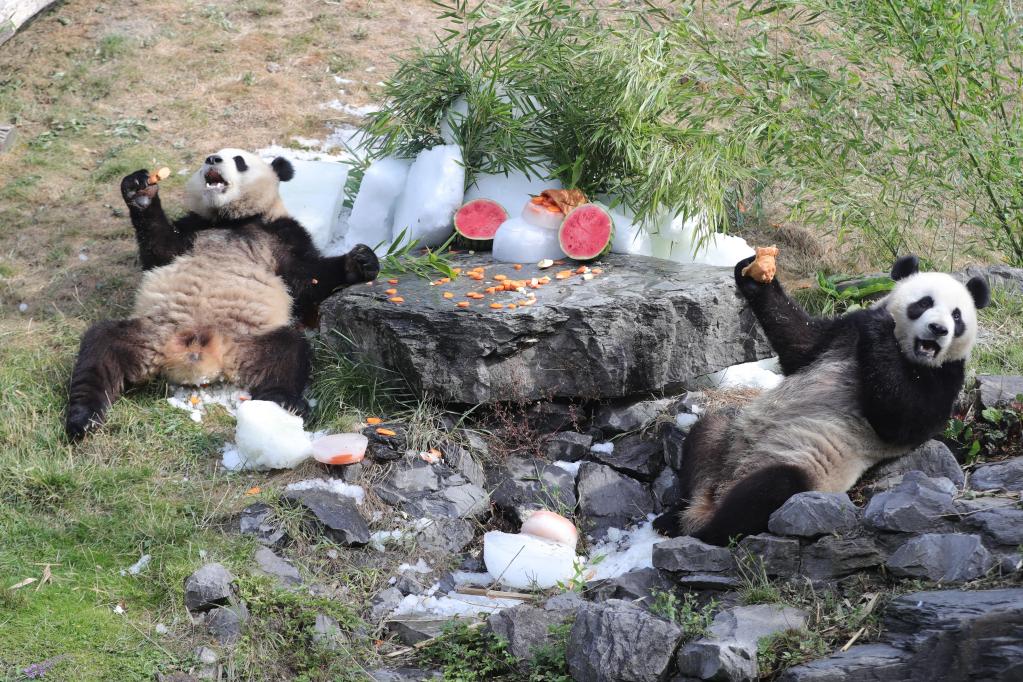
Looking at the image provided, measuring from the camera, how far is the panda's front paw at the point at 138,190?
682 centimetres

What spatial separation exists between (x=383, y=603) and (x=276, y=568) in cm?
56

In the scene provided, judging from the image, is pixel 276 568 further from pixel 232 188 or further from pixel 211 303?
pixel 232 188

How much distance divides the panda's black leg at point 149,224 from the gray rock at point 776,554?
14.5 ft

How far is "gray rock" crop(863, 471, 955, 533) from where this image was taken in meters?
4.40

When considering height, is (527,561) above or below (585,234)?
below

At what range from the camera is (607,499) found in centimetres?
598

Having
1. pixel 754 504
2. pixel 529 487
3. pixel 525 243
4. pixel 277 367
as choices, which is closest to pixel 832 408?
pixel 754 504

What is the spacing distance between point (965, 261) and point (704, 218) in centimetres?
290

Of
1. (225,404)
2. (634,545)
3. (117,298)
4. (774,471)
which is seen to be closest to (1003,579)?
(774,471)

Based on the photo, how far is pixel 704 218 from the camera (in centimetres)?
693

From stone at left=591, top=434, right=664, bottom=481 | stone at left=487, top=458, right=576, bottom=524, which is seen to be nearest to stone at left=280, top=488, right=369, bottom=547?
stone at left=487, top=458, right=576, bottom=524

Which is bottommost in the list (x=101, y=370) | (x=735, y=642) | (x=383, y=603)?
(x=383, y=603)

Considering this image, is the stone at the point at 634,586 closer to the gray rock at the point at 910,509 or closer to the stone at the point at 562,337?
the gray rock at the point at 910,509

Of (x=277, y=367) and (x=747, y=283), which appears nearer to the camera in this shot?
(x=747, y=283)
